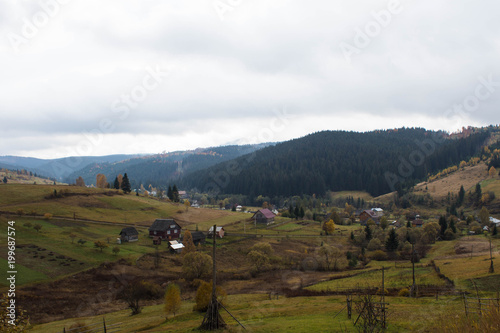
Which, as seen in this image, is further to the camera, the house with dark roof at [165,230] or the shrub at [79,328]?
the house with dark roof at [165,230]

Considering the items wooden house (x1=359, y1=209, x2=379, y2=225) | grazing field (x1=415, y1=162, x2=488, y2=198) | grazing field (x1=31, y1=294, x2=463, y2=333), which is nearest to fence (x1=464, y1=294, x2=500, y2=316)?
grazing field (x1=31, y1=294, x2=463, y2=333)

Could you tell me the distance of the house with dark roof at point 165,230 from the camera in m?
81.7

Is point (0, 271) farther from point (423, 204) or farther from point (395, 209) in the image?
point (423, 204)

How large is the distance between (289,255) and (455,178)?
502 ft

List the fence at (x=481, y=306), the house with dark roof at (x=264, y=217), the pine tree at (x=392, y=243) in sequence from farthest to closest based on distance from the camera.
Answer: the house with dark roof at (x=264, y=217)
the pine tree at (x=392, y=243)
the fence at (x=481, y=306)

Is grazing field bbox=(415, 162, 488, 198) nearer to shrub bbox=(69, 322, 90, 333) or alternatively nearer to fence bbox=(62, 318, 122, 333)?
fence bbox=(62, 318, 122, 333)

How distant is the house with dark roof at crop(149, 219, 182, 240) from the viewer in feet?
268

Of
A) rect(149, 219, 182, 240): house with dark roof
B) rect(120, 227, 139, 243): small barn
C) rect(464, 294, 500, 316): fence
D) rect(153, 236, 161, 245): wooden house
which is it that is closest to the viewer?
rect(464, 294, 500, 316): fence

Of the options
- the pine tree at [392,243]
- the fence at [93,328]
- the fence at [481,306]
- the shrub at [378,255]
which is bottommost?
the shrub at [378,255]

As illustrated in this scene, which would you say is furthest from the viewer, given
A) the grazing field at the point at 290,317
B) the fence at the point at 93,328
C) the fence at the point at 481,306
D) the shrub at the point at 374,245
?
the shrub at the point at 374,245

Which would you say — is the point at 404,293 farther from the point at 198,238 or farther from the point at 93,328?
the point at 198,238

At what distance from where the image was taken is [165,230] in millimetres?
81625

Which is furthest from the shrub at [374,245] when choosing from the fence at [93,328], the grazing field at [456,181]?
the grazing field at [456,181]

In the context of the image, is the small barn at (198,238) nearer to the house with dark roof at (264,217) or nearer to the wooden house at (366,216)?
the house with dark roof at (264,217)
